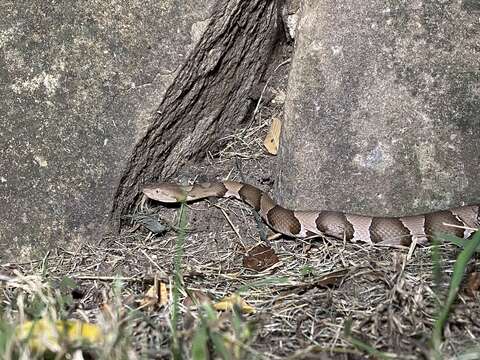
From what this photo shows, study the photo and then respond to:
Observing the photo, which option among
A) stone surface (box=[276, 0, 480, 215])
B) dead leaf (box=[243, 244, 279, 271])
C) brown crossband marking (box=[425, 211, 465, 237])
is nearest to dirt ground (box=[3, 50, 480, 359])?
dead leaf (box=[243, 244, 279, 271])

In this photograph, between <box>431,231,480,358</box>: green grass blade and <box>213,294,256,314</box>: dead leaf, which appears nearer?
<box>431,231,480,358</box>: green grass blade

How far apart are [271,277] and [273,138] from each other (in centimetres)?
137

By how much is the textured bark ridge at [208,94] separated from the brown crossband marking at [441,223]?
5.41 ft

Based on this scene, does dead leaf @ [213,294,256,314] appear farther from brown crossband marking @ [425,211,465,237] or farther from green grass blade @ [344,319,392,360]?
brown crossband marking @ [425,211,465,237]

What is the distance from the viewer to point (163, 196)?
4.82m

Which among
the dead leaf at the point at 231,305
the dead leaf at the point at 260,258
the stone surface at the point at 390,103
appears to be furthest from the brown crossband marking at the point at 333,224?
the dead leaf at the point at 231,305

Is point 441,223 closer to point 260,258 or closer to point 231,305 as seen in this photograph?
point 260,258

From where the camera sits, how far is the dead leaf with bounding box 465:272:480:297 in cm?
371

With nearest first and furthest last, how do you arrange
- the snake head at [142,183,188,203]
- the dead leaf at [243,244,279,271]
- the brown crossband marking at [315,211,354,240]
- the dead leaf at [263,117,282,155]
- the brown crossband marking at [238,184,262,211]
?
the dead leaf at [243,244,279,271] < the brown crossband marking at [315,211,354,240] < the snake head at [142,183,188,203] < the brown crossband marking at [238,184,262,211] < the dead leaf at [263,117,282,155]

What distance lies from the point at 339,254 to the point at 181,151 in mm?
1388

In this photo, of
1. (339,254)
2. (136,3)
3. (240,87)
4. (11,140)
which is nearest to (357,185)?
(339,254)

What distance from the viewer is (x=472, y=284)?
377cm

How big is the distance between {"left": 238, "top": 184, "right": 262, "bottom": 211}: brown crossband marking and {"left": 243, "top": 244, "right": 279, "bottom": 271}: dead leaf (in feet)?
1.35

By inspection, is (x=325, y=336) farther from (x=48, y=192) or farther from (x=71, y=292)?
(x=48, y=192)
